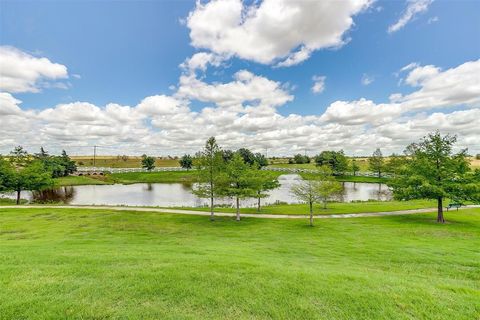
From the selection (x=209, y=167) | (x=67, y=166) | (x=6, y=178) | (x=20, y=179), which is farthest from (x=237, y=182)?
(x=67, y=166)

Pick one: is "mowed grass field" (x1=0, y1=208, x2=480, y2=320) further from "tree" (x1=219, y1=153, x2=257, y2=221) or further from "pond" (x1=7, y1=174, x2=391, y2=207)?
"pond" (x1=7, y1=174, x2=391, y2=207)

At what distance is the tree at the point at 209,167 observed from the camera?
981 inches

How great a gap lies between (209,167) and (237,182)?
3.15m

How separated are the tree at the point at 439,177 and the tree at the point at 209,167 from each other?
18.1 metres

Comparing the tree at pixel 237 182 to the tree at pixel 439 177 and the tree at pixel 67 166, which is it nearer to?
the tree at pixel 439 177

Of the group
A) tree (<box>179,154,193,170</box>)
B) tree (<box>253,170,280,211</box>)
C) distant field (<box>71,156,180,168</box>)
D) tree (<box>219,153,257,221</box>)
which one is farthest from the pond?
distant field (<box>71,156,180,168</box>)

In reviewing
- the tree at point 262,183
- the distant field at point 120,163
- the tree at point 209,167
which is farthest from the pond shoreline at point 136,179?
the tree at point 209,167

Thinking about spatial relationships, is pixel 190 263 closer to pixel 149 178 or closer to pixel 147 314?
pixel 147 314

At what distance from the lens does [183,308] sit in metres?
5.25

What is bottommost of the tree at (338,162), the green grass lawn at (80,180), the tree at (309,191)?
the green grass lawn at (80,180)

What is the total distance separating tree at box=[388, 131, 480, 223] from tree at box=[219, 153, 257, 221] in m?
14.7

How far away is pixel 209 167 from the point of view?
25141mm

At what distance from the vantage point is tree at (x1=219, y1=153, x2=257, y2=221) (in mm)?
24406

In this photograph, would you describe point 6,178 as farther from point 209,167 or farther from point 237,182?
point 237,182
